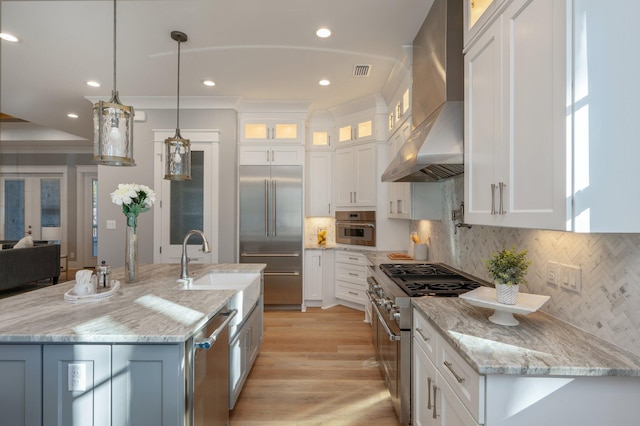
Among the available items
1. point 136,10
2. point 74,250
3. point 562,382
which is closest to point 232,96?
point 136,10

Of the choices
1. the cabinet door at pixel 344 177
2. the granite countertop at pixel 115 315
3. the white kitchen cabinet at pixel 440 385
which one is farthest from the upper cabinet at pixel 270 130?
the white kitchen cabinet at pixel 440 385

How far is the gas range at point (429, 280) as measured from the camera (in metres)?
2.00

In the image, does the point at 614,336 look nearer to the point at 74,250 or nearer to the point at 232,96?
the point at 232,96

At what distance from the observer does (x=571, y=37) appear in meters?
1.03

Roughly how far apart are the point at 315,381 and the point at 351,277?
1.98 m

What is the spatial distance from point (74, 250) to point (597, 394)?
942 cm

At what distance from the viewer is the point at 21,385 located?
1.27 metres

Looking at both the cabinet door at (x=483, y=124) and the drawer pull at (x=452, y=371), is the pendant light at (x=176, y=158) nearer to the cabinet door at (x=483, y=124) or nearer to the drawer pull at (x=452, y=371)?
the cabinet door at (x=483, y=124)

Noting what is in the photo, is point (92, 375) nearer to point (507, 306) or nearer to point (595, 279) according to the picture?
point (507, 306)

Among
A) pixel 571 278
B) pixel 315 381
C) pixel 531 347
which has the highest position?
pixel 571 278

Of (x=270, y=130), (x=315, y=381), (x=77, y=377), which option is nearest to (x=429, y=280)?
(x=315, y=381)

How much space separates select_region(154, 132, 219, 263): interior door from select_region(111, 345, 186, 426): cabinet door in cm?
311

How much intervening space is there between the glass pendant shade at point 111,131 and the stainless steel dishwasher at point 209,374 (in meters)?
1.16

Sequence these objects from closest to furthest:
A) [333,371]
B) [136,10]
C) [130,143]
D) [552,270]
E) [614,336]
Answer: [614,336]
[552,270]
[130,143]
[136,10]
[333,371]
